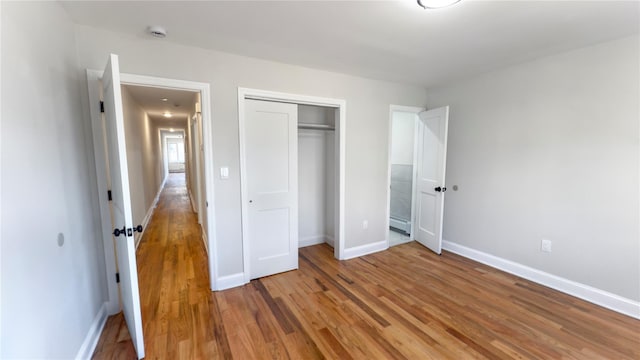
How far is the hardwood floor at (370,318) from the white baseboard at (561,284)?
96 mm

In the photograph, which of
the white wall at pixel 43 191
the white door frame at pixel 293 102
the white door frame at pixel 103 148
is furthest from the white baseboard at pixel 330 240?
the white wall at pixel 43 191

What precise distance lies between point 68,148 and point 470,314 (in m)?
3.38

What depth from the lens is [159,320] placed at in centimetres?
229

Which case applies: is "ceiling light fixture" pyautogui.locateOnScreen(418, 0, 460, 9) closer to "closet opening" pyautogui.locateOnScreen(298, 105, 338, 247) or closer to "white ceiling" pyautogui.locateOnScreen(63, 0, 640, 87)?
"white ceiling" pyautogui.locateOnScreen(63, 0, 640, 87)

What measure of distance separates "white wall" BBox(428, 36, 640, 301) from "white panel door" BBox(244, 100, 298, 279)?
2.34 m

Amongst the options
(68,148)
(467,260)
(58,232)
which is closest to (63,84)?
(68,148)

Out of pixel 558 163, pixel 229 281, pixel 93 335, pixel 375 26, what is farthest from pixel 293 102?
pixel 558 163

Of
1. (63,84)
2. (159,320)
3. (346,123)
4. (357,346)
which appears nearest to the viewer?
(63,84)

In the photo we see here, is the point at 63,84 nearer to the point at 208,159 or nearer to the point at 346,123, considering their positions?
the point at 208,159

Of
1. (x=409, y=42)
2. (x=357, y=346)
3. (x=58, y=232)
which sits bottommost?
(x=357, y=346)

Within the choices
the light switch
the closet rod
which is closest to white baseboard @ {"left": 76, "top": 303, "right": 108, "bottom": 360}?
the light switch

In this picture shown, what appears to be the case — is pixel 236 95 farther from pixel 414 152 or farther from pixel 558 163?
pixel 558 163

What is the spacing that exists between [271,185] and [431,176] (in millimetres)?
2292

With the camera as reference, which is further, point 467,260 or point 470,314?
point 467,260
